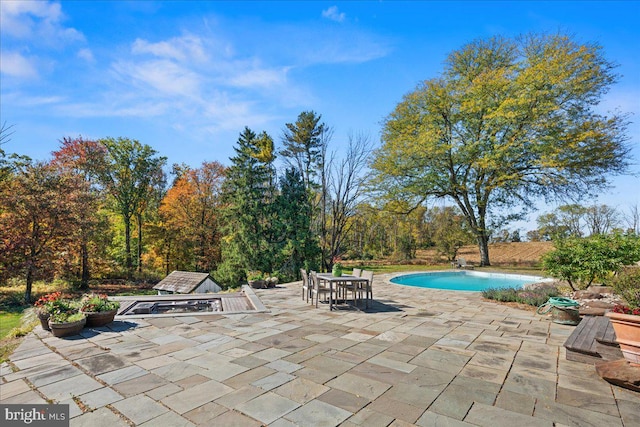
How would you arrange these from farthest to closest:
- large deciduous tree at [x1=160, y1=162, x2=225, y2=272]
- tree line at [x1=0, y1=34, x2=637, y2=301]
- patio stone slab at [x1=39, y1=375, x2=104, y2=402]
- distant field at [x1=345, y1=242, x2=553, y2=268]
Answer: distant field at [x1=345, y1=242, x2=553, y2=268]
large deciduous tree at [x1=160, y1=162, x2=225, y2=272]
tree line at [x1=0, y1=34, x2=637, y2=301]
patio stone slab at [x1=39, y1=375, x2=104, y2=402]

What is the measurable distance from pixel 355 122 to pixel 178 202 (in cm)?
1194

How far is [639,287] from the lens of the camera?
3287mm

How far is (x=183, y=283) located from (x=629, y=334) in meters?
9.85

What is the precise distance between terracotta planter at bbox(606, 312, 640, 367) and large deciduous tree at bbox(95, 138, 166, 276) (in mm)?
22113

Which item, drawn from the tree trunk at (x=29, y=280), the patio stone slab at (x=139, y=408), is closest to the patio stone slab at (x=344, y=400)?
the patio stone slab at (x=139, y=408)

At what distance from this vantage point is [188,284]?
9.45 m

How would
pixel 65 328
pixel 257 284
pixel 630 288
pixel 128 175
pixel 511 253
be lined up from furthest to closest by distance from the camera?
1. pixel 511 253
2. pixel 128 175
3. pixel 257 284
4. pixel 65 328
5. pixel 630 288

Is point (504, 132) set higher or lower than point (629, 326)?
higher

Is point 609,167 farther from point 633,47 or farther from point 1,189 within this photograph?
point 1,189

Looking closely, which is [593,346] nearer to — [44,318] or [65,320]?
[65,320]

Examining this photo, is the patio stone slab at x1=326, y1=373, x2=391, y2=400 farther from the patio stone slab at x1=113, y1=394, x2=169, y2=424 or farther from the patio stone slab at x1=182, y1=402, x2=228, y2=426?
the patio stone slab at x1=113, y1=394, x2=169, y2=424

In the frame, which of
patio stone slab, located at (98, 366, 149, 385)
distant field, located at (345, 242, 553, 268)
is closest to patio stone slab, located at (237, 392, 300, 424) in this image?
patio stone slab, located at (98, 366, 149, 385)

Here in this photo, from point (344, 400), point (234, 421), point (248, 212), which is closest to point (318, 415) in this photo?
point (344, 400)

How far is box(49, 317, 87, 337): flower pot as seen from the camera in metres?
4.40
